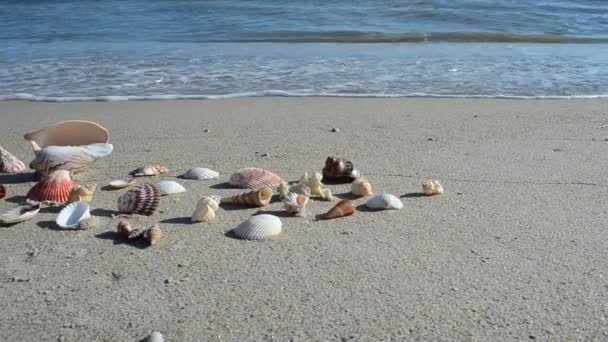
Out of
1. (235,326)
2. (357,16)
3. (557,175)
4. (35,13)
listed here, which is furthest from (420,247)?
(35,13)

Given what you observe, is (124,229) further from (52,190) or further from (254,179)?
(254,179)

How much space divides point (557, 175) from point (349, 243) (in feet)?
4.84

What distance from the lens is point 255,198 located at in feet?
9.87

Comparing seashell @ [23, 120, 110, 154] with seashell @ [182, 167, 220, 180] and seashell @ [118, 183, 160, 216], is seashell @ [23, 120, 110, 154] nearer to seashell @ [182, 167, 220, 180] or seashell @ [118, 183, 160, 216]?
seashell @ [182, 167, 220, 180]

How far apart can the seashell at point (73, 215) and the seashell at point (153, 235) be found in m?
0.34

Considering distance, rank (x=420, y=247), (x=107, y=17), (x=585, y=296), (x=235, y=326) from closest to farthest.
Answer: (x=235, y=326)
(x=585, y=296)
(x=420, y=247)
(x=107, y=17)

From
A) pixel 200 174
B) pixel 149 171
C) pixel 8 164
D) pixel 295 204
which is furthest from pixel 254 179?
pixel 8 164

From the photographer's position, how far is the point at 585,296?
218 cm

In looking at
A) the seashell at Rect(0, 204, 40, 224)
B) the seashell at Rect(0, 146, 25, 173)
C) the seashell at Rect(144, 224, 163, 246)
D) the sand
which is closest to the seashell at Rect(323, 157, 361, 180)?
the sand

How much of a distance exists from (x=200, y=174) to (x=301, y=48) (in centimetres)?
596

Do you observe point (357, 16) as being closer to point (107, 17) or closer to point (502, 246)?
point (107, 17)

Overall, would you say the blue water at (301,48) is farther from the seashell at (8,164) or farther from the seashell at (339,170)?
the seashell at (339,170)

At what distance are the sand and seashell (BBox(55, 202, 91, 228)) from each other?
68 millimetres

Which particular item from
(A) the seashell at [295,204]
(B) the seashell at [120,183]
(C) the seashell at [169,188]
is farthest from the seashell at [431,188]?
(B) the seashell at [120,183]
